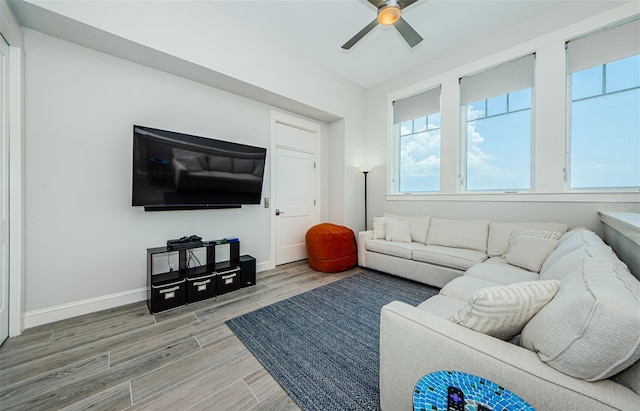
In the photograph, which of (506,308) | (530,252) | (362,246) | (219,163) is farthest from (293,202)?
(506,308)

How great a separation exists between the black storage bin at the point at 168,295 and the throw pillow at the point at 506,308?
8.36ft

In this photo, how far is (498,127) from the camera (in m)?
3.24

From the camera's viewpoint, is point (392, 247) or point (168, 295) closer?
point (168, 295)

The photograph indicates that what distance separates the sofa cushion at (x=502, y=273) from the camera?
1.99 metres

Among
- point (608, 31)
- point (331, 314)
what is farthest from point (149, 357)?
point (608, 31)

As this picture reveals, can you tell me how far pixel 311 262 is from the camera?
3.76 meters

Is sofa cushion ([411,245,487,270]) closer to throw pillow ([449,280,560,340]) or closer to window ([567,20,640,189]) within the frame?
window ([567,20,640,189])

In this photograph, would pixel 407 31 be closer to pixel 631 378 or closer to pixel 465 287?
pixel 465 287

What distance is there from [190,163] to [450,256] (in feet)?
10.6

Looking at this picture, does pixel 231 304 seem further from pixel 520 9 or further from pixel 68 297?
pixel 520 9

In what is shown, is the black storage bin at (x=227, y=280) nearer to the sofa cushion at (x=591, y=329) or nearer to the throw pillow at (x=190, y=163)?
the throw pillow at (x=190, y=163)

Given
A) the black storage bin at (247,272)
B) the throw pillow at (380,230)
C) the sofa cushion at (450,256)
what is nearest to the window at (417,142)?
the throw pillow at (380,230)

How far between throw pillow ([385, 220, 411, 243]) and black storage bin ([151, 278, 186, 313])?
112 inches

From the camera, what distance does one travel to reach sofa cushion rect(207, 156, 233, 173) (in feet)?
9.20
